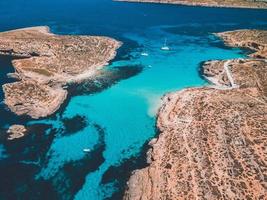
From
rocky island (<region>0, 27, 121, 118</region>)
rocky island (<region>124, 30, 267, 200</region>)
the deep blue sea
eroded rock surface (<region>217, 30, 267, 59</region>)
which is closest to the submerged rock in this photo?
the deep blue sea

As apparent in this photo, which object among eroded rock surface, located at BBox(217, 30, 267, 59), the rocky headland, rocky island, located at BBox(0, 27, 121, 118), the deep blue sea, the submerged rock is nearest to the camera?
the deep blue sea

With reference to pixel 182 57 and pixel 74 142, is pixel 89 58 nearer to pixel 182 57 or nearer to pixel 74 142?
pixel 182 57

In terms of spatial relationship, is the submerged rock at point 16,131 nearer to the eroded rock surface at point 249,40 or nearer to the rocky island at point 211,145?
the rocky island at point 211,145

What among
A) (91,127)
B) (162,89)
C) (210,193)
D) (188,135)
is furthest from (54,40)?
(210,193)

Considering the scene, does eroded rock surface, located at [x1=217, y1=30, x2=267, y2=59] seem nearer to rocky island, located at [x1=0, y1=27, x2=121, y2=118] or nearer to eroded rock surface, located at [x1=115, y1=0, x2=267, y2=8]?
rocky island, located at [x1=0, y1=27, x2=121, y2=118]

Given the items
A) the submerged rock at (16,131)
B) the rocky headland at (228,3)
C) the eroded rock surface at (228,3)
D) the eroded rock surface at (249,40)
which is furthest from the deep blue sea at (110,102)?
the eroded rock surface at (228,3)
